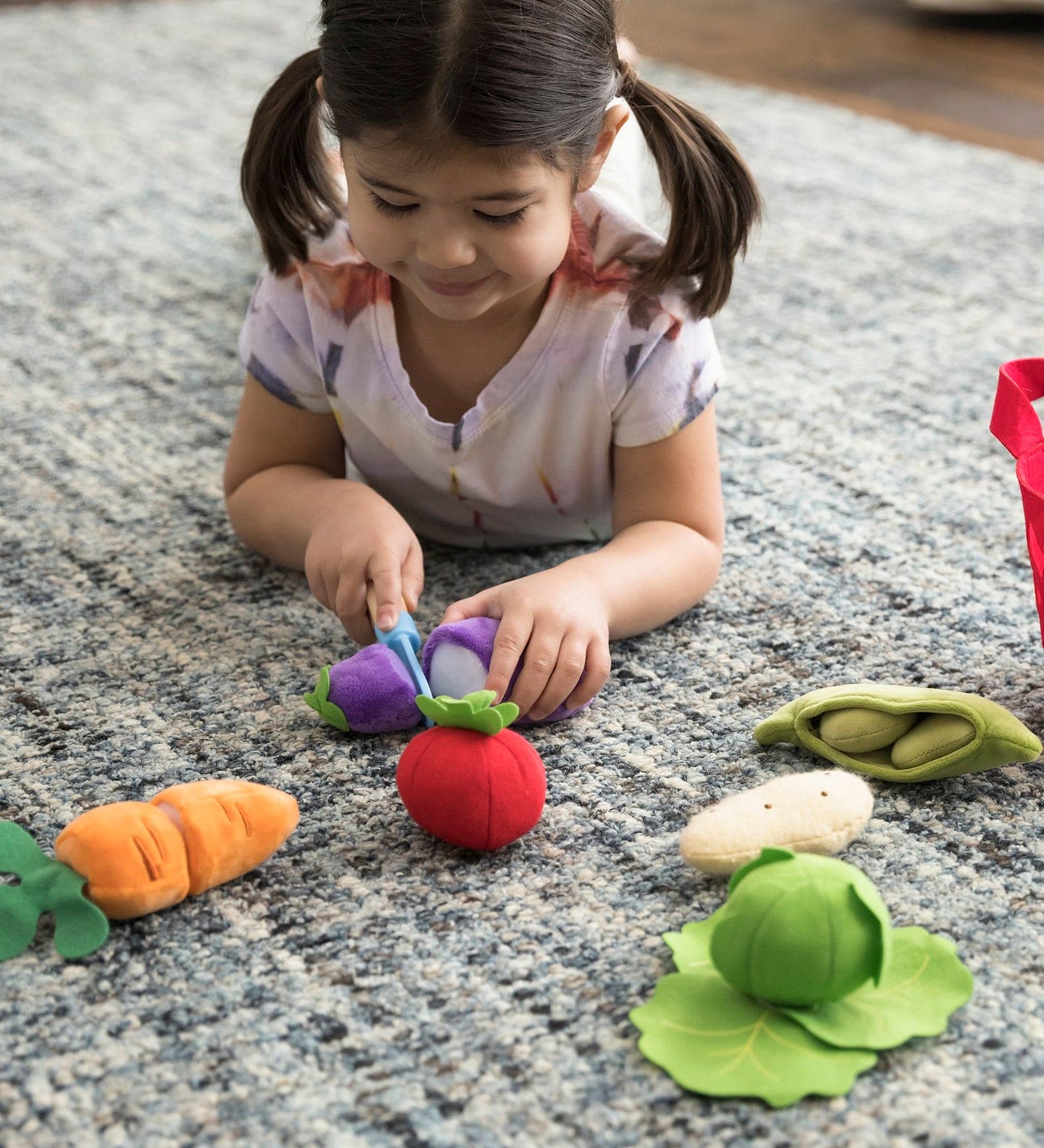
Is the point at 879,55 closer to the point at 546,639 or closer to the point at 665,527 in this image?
the point at 665,527

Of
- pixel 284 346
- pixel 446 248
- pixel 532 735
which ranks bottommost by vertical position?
pixel 532 735

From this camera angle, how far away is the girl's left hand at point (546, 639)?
0.67m

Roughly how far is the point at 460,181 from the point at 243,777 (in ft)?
0.99

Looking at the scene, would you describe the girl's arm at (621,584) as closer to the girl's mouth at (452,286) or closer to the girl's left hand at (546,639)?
the girl's left hand at (546,639)

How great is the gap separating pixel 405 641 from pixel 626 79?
0.32 meters

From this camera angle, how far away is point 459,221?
0.66 meters

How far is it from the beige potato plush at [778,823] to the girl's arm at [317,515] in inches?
8.1

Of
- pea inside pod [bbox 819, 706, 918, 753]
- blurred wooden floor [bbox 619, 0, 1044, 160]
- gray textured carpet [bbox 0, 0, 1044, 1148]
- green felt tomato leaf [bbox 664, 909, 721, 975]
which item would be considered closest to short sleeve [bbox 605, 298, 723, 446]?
gray textured carpet [bbox 0, 0, 1044, 1148]

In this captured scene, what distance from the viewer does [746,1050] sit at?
0.50 meters

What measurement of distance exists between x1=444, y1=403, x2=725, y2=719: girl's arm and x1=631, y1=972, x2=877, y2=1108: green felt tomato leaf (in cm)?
19

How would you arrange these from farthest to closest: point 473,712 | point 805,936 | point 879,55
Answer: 1. point 879,55
2. point 473,712
3. point 805,936

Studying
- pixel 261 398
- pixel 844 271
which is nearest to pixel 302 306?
pixel 261 398

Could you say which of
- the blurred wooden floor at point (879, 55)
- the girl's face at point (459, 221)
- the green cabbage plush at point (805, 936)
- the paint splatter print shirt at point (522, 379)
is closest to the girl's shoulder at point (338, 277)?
the paint splatter print shirt at point (522, 379)

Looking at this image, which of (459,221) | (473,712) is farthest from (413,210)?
(473,712)
